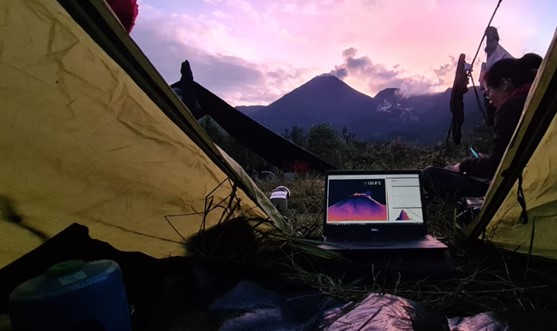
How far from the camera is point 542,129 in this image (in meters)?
1.22

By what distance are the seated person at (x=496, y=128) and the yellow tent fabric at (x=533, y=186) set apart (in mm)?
914

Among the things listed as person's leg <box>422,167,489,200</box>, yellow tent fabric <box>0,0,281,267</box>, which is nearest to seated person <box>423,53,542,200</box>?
person's leg <box>422,167,489,200</box>

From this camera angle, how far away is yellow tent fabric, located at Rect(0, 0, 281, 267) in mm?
947

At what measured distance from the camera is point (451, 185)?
8.44 feet

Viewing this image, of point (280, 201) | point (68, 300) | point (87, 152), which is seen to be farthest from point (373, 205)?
point (68, 300)

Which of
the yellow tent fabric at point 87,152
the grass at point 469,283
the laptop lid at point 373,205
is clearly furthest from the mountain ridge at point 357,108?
the yellow tent fabric at point 87,152

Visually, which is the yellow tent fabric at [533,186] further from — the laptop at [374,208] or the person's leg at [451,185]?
the person's leg at [451,185]

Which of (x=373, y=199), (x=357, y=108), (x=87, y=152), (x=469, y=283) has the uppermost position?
(x=357, y=108)

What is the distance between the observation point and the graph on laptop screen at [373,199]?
179 cm

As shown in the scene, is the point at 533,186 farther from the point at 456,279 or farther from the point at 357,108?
the point at 357,108

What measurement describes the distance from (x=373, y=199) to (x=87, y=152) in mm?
1114

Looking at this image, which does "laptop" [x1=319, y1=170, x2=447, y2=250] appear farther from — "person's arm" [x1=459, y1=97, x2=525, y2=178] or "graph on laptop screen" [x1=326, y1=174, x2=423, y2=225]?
"person's arm" [x1=459, y1=97, x2=525, y2=178]

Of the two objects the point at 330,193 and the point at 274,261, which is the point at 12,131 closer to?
the point at 274,261

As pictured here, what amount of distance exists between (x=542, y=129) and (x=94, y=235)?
1.28 meters
